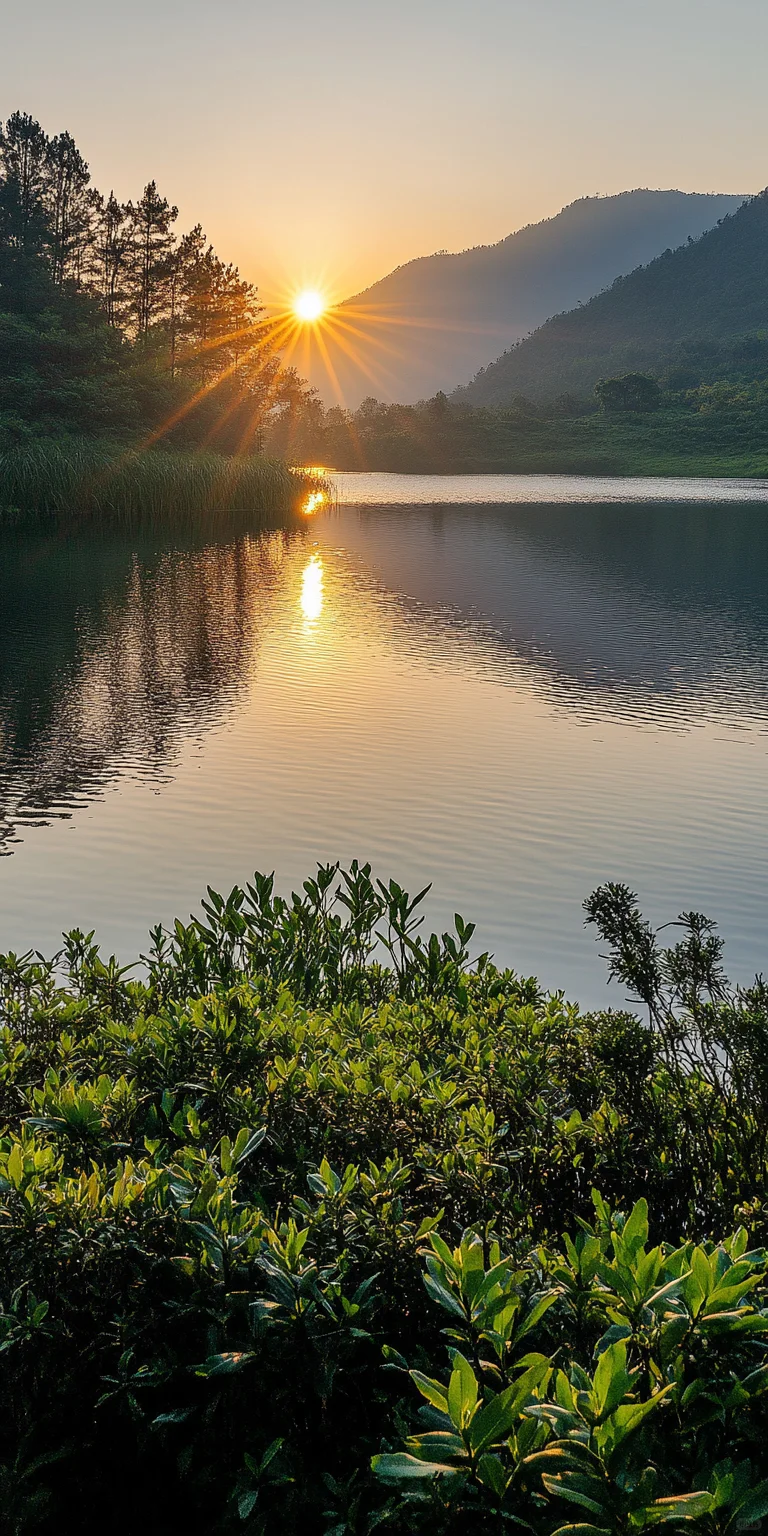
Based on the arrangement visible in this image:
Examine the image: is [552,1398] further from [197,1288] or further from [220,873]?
[220,873]

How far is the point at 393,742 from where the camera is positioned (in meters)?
11.6

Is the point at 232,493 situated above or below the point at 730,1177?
above

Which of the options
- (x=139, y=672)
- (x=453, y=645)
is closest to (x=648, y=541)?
(x=453, y=645)

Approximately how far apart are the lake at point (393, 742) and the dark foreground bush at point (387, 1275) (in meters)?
3.00

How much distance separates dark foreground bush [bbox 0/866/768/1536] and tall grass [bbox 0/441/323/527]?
31.1 metres

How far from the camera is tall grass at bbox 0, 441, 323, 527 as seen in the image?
1270 inches

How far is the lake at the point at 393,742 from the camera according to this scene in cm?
751

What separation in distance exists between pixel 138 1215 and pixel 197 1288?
0.77 ft

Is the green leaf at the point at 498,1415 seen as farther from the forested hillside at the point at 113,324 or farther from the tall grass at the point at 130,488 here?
the forested hillside at the point at 113,324

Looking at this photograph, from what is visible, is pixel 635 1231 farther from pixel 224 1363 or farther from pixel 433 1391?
pixel 224 1363

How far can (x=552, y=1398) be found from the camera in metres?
1.86

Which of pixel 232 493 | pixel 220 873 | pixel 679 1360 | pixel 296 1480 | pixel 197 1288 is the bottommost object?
pixel 220 873

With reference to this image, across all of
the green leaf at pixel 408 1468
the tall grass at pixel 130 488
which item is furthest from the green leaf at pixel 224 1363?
the tall grass at pixel 130 488

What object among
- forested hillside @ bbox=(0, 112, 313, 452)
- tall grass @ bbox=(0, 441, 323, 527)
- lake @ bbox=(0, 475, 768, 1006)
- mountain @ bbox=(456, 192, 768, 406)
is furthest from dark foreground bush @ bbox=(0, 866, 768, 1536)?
mountain @ bbox=(456, 192, 768, 406)
